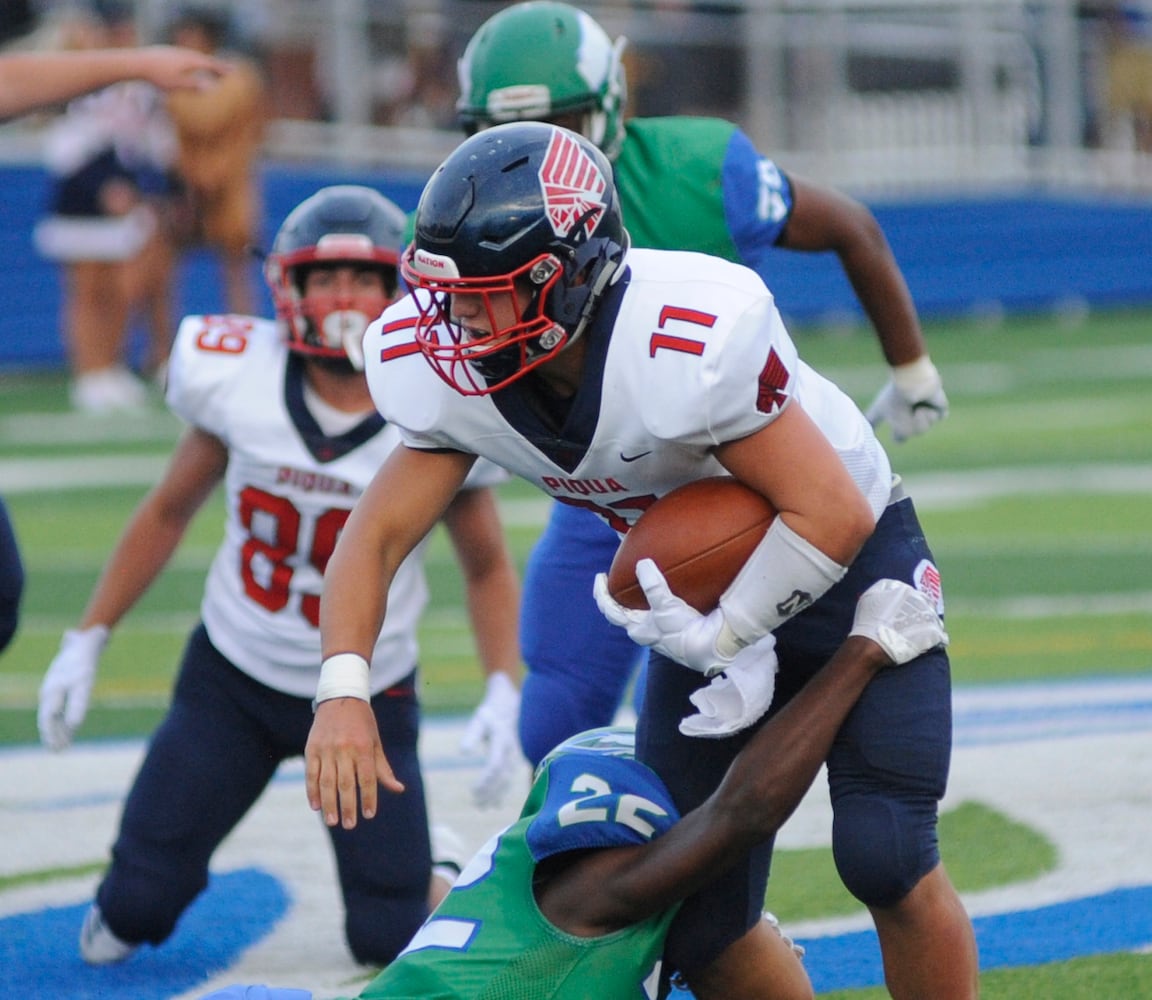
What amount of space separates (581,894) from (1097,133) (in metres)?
14.7

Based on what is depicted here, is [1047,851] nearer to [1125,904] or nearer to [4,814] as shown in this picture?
[1125,904]

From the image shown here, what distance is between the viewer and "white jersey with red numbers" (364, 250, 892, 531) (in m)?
2.74

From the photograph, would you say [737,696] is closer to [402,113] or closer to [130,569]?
[130,569]

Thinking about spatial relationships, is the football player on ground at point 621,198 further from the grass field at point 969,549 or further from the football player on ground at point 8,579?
the football player on ground at point 8,579

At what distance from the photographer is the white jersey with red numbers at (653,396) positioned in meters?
2.74

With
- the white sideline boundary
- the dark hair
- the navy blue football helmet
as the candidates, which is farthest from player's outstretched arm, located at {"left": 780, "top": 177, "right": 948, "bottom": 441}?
the dark hair

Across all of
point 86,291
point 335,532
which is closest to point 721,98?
point 86,291

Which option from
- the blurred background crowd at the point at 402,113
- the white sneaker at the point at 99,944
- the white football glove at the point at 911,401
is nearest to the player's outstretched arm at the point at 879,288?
the white football glove at the point at 911,401

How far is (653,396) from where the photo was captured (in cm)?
276

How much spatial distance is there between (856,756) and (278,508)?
4.65 ft

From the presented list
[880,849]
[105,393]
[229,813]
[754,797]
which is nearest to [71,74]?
[229,813]

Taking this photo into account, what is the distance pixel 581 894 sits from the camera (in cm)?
289

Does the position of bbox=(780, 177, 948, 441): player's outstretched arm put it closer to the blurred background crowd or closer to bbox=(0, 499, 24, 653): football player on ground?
bbox=(0, 499, 24, 653): football player on ground

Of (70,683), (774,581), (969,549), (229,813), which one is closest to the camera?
(774,581)
